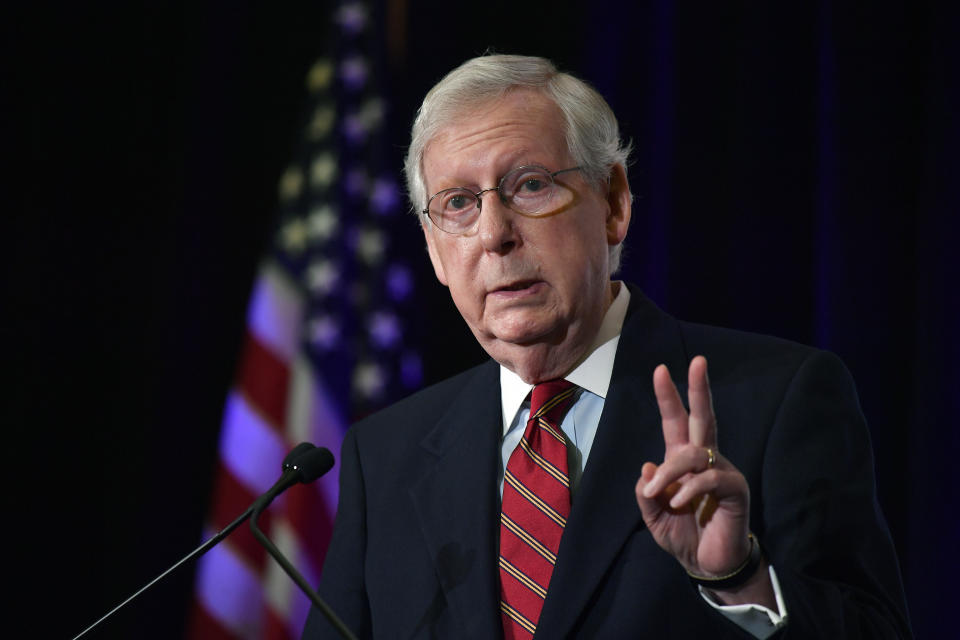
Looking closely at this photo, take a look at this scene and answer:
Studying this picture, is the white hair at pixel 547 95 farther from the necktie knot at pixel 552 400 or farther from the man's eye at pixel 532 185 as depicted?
the necktie knot at pixel 552 400

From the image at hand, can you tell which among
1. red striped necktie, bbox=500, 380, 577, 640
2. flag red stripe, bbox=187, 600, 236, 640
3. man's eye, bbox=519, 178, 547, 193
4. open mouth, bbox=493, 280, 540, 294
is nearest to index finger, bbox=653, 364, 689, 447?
red striped necktie, bbox=500, 380, 577, 640

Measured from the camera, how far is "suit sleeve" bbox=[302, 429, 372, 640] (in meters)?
1.70

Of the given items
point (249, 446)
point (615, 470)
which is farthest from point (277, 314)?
point (615, 470)

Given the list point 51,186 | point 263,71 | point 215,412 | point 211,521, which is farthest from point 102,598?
point 263,71

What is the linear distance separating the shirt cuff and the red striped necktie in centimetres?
33

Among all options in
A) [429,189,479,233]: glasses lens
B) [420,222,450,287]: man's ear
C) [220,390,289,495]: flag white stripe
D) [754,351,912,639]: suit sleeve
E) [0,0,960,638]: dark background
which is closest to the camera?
[754,351,912,639]: suit sleeve

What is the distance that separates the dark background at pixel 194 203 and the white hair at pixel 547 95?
Result: 972mm

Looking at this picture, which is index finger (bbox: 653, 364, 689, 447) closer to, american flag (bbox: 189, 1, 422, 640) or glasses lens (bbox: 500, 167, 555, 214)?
glasses lens (bbox: 500, 167, 555, 214)

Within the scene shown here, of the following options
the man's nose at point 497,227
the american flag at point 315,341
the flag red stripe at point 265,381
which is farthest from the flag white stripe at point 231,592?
the man's nose at point 497,227

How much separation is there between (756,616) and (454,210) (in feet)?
2.85

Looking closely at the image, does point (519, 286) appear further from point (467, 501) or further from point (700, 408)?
point (700, 408)

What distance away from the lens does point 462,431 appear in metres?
1.73

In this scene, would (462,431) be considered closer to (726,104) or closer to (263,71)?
(726,104)

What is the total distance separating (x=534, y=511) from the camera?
5.02ft
